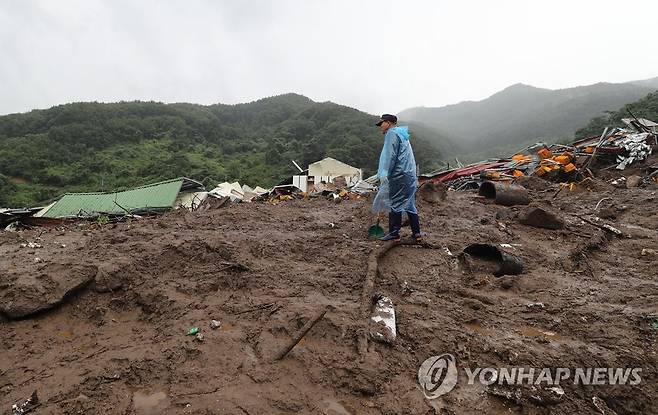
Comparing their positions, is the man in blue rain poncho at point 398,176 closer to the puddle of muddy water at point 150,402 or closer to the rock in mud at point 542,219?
the rock in mud at point 542,219

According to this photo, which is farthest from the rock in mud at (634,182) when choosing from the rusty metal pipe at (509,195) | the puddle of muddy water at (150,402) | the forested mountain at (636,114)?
the forested mountain at (636,114)

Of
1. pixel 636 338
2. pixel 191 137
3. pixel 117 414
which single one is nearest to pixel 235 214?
pixel 117 414

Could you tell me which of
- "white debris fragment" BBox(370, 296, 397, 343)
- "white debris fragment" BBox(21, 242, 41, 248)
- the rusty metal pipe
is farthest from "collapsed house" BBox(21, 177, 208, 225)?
"white debris fragment" BBox(370, 296, 397, 343)

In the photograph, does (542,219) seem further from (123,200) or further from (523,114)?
(523,114)

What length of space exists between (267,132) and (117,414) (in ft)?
235

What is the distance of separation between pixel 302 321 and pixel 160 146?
205 feet

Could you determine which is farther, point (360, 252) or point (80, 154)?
point (80, 154)

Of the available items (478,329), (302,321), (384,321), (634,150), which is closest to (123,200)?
(302,321)

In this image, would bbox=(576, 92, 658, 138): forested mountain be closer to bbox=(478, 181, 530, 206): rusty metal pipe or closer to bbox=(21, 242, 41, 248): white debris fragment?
bbox=(478, 181, 530, 206): rusty metal pipe

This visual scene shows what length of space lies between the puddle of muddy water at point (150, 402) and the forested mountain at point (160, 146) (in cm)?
3518

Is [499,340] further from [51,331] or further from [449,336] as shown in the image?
[51,331]

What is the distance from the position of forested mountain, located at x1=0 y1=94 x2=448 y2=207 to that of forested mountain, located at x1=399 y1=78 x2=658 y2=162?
10.7 meters

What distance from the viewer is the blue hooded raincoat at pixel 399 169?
3912mm

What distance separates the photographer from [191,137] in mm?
63688
